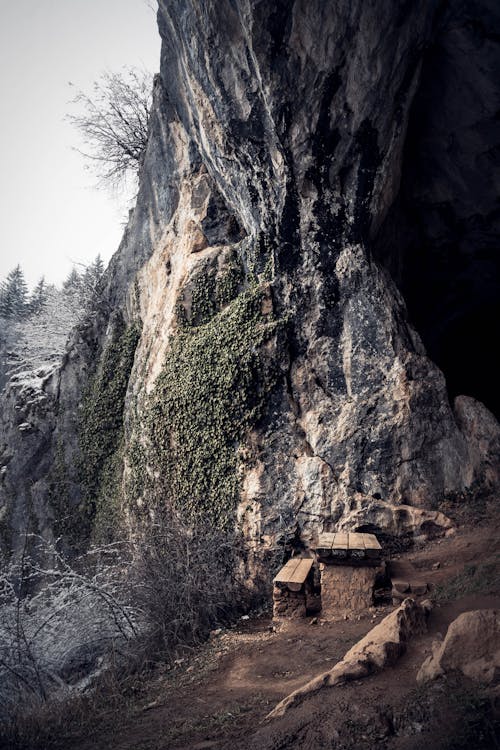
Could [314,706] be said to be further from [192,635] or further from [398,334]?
[398,334]

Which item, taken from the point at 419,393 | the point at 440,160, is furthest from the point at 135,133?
the point at 419,393

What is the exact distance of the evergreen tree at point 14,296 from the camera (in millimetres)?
34062

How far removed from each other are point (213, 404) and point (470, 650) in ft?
18.6

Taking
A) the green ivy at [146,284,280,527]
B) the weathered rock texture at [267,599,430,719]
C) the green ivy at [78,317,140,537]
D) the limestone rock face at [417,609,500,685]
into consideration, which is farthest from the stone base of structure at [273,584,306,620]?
the green ivy at [78,317,140,537]

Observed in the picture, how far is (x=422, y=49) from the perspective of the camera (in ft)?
24.4

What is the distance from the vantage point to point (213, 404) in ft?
25.6

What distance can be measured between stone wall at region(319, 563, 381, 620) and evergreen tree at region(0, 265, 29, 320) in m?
32.2

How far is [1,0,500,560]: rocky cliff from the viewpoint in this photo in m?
6.79

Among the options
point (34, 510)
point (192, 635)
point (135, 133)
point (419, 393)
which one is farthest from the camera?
point (135, 133)

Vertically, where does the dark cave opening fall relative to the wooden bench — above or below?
above

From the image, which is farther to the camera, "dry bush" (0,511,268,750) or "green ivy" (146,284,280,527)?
"green ivy" (146,284,280,527)

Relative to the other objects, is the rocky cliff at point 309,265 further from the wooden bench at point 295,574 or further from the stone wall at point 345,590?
the stone wall at point 345,590

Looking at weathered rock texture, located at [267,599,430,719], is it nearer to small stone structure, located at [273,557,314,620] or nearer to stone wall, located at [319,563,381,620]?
stone wall, located at [319,563,381,620]

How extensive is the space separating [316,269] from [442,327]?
6.52 meters
